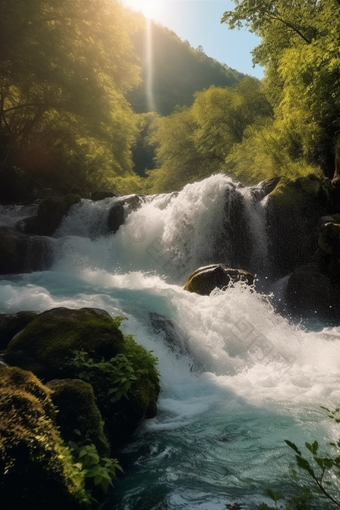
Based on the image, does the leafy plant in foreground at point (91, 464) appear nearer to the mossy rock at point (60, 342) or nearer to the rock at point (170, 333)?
the mossy rock at point (60, 342)

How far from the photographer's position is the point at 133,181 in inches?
1129

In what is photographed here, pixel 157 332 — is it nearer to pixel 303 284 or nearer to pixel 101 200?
pixel 303 284

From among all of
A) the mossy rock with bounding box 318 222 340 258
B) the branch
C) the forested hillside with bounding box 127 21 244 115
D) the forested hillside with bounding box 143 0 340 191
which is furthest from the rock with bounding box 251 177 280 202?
the forested hillside with bounding box 127 21 244 115

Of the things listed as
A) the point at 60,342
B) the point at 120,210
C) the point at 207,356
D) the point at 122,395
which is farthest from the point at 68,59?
the point at 122,395

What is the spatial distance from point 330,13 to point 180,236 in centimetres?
989

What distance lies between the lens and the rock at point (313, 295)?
413 inches

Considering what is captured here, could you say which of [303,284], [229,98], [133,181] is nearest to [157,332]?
[303,284]

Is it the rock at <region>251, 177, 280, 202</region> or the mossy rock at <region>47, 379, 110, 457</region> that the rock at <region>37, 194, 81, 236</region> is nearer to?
the rock at <region>251, 177, 280, 202</region>

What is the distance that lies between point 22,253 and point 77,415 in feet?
40.1

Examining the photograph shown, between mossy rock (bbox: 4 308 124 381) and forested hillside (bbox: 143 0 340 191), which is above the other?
forested hillside (bbox: 143 0 340 191)

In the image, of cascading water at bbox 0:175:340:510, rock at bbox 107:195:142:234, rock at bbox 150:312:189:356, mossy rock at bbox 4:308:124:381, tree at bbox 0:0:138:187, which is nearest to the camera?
cascading water at bbox 0:175:340:510

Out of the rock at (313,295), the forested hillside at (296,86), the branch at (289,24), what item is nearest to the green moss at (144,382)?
the rock at (313,295)

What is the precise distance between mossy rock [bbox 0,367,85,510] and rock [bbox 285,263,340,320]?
917cm

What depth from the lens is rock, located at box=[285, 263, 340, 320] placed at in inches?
413
